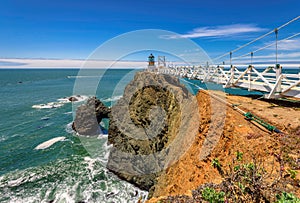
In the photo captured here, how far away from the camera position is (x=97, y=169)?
18.1 m

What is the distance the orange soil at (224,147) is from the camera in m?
5.20

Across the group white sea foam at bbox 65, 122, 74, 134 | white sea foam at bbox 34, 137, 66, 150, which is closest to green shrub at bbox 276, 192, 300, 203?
white sea foam at bbox 34, 137, 66, 150

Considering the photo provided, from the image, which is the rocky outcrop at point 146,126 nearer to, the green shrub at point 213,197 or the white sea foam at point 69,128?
the white sea foam at point 69,128

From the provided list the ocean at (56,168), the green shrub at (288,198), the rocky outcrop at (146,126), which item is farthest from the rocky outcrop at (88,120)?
the green shrub at (288,198)

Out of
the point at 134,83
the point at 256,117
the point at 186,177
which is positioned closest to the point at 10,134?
the point at 134,83

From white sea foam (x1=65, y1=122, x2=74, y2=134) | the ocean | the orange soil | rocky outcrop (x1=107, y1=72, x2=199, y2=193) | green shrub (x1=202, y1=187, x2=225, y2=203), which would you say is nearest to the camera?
green shrub (x1=202, y1=187, x2=225, y2=203)

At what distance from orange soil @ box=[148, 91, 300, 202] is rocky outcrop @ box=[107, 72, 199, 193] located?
15.0 feet

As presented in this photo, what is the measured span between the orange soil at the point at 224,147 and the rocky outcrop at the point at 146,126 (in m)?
4.59

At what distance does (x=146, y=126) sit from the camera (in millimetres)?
18875

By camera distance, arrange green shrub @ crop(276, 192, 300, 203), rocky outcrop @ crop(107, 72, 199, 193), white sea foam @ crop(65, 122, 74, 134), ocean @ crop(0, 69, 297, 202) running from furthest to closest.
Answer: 1. white sea foam @ crop(65, 122, 74, 134)
2. rocky outcrop @ crop(107, 72, 199, 193)
3. ocean @ crop(0, 69, 297, 202)
4. green shrub @ crop(276, 192, 300, 203)

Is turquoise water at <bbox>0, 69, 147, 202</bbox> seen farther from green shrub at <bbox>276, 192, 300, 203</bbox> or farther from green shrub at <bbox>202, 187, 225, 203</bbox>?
green shrub at <bbox>276, 192, 300, 203</bbox>

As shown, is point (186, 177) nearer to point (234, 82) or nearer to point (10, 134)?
point (234, 82)

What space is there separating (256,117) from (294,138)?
1651 mm

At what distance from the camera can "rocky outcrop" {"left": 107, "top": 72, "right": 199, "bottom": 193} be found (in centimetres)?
1480
